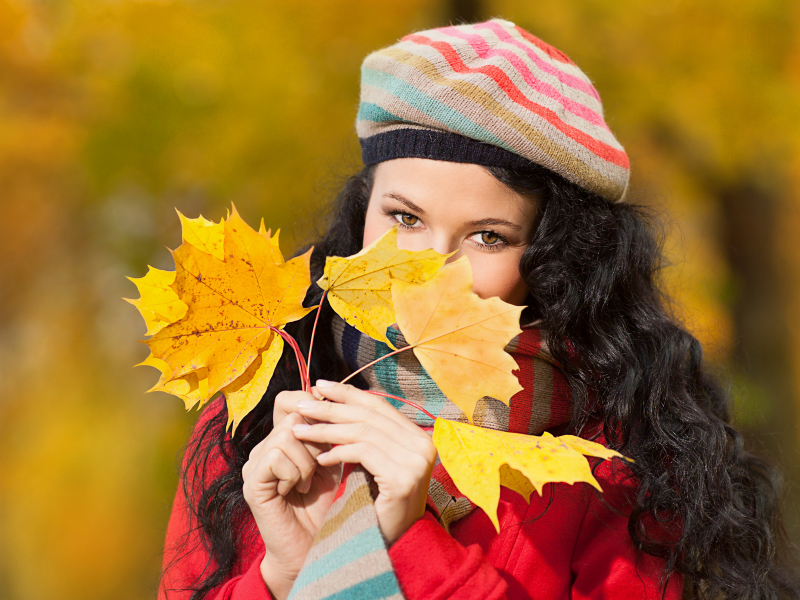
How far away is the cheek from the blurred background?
2176mm

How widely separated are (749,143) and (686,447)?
287 centimetres

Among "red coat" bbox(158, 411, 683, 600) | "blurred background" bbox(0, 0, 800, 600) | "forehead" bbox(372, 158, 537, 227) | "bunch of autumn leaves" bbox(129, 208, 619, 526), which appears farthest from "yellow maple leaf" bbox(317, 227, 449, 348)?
"blurred background" bbox(0, 0, 800, 600)

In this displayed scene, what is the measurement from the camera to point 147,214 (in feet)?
12.1

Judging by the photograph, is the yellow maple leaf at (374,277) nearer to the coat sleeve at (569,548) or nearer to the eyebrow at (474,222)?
the eyebrow at (474,222)

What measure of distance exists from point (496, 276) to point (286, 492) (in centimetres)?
61

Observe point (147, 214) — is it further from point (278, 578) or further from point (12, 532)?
point (278, 578)

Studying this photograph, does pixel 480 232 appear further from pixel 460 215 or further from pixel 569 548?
pixel 569 548

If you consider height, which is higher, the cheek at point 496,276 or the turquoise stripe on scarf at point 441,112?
the turquoise stripe on scarf at point 441,112

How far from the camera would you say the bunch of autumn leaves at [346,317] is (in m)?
0.91

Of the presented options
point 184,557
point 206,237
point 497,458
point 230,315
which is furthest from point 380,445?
point 184,557

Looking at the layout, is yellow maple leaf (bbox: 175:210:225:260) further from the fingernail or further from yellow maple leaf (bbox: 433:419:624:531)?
yellow maple leaf (bbox: 433:419:624:531)

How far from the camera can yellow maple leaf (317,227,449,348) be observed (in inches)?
37.5

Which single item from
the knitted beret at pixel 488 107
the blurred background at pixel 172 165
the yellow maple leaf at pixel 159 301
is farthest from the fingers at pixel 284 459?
the blurred background at pixel 172 165

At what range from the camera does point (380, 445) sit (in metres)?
0.95
